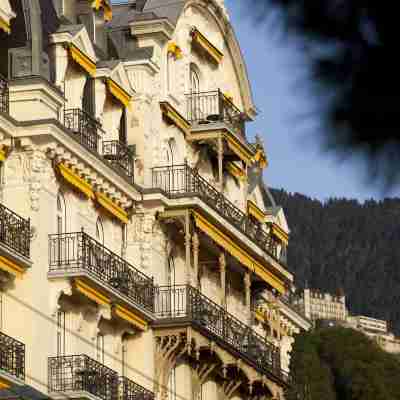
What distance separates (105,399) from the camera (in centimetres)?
3238

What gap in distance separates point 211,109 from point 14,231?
13539mm

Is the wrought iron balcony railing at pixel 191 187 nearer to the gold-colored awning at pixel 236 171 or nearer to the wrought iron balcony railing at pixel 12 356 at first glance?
the gold-colored awning at pixel 236 171

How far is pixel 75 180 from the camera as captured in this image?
32281mm

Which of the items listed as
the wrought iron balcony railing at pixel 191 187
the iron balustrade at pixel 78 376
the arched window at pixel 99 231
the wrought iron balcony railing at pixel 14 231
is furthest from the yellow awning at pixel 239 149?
the wrought iron balcony railing at pixel 14 231

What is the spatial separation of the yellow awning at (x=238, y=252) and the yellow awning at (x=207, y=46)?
16.9 feet

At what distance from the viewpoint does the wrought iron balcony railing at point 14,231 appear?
29.1 m

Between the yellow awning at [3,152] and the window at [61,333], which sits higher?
the yellow awning at [3,152]

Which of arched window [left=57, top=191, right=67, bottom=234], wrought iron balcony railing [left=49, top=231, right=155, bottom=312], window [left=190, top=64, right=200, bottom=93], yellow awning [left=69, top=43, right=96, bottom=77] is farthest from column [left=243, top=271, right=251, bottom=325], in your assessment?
arched window [left=57, top=191, right=67, bottom=234]

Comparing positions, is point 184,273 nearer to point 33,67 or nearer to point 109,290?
point 109,290

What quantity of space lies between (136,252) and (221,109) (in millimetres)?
6434

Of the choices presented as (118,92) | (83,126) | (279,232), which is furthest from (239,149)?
(83,126)

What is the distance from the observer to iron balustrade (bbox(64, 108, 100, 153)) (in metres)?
32.4

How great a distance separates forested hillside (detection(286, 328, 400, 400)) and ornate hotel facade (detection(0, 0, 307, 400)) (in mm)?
58776

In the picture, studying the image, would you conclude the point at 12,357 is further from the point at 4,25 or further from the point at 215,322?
the point at 215,322
